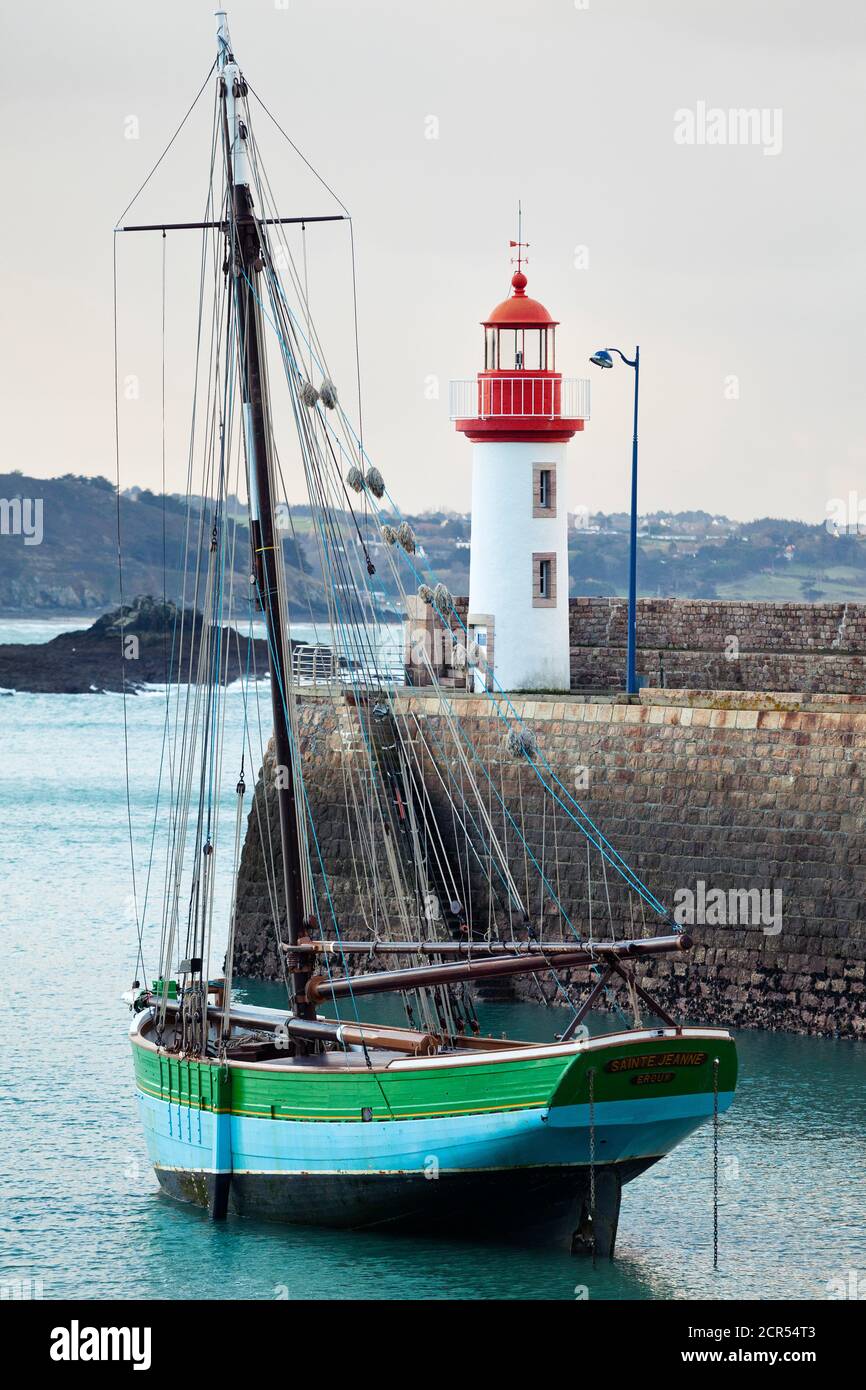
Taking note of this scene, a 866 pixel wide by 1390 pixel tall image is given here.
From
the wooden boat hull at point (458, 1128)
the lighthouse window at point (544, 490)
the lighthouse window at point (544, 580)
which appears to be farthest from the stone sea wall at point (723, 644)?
the wooden boat hull at point (458, 1128)

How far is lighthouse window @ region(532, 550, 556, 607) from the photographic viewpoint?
112ft

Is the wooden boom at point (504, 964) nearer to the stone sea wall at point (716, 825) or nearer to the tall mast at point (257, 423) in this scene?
the tall mast at point (257, 423)

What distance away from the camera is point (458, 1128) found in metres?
19.0

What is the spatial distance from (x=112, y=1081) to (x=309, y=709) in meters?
7.61

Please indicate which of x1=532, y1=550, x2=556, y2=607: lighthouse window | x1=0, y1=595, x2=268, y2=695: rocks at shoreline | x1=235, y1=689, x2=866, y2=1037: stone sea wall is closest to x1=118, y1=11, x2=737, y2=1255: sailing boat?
x1=235, y1=689, x2=866, y2=1037: stone sea wall

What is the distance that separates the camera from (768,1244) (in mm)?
20609

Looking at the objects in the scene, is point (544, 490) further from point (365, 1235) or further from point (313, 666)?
point (365, 1235)

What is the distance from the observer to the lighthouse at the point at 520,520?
33.8 m

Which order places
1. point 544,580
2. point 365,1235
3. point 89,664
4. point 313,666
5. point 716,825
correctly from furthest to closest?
point 89,664
point 544,580
point 313,666
point 716,825
point 365,1235

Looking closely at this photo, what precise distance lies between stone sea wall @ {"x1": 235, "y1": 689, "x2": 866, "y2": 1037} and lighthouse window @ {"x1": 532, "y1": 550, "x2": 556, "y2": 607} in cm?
→ 271

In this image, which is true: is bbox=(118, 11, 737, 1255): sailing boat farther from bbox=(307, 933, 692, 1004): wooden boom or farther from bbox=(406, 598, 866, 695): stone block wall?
bbox=(406, 598, 866, 695): stone block wall

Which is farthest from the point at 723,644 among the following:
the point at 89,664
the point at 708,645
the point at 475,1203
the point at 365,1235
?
the point at 89,664

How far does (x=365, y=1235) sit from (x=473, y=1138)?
176 centimetres

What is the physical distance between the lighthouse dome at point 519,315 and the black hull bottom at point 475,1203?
1695 cm
